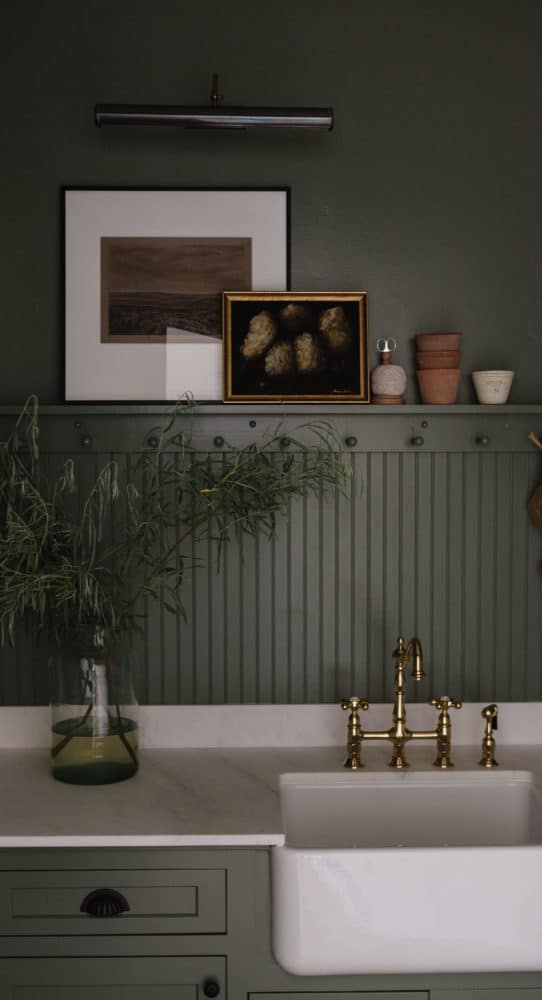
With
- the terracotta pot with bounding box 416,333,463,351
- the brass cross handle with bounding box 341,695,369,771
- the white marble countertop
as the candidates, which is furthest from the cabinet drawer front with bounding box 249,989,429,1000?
the terracotta pot with bounding box 416,333,463,351

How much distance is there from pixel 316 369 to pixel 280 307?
0.55ft

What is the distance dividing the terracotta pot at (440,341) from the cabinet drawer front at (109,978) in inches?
54.1

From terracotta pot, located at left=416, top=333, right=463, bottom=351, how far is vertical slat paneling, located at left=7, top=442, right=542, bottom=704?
247mm

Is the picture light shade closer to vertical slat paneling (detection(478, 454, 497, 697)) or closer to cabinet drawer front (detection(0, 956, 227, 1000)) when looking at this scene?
vertical slat paneling (detection(478, 454, 497, 697))

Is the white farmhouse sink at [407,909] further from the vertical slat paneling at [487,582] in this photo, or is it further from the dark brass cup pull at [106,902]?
the vertical slat paneling at [487,582]

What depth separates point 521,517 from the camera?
2.37 m

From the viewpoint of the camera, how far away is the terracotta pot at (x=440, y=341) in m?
2.29

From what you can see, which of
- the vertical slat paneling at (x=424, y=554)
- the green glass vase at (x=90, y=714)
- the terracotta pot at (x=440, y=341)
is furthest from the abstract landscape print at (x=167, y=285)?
the green glass vase at (x=90, y=714)

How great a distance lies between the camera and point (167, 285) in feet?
7.63

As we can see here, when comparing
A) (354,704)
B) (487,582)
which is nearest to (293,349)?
(487,582)

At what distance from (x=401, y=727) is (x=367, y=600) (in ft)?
1.04

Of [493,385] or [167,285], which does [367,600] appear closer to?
[493,385]

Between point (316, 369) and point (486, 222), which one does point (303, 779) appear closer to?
point (316, 369)

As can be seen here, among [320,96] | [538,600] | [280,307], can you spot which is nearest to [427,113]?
[320,96]
